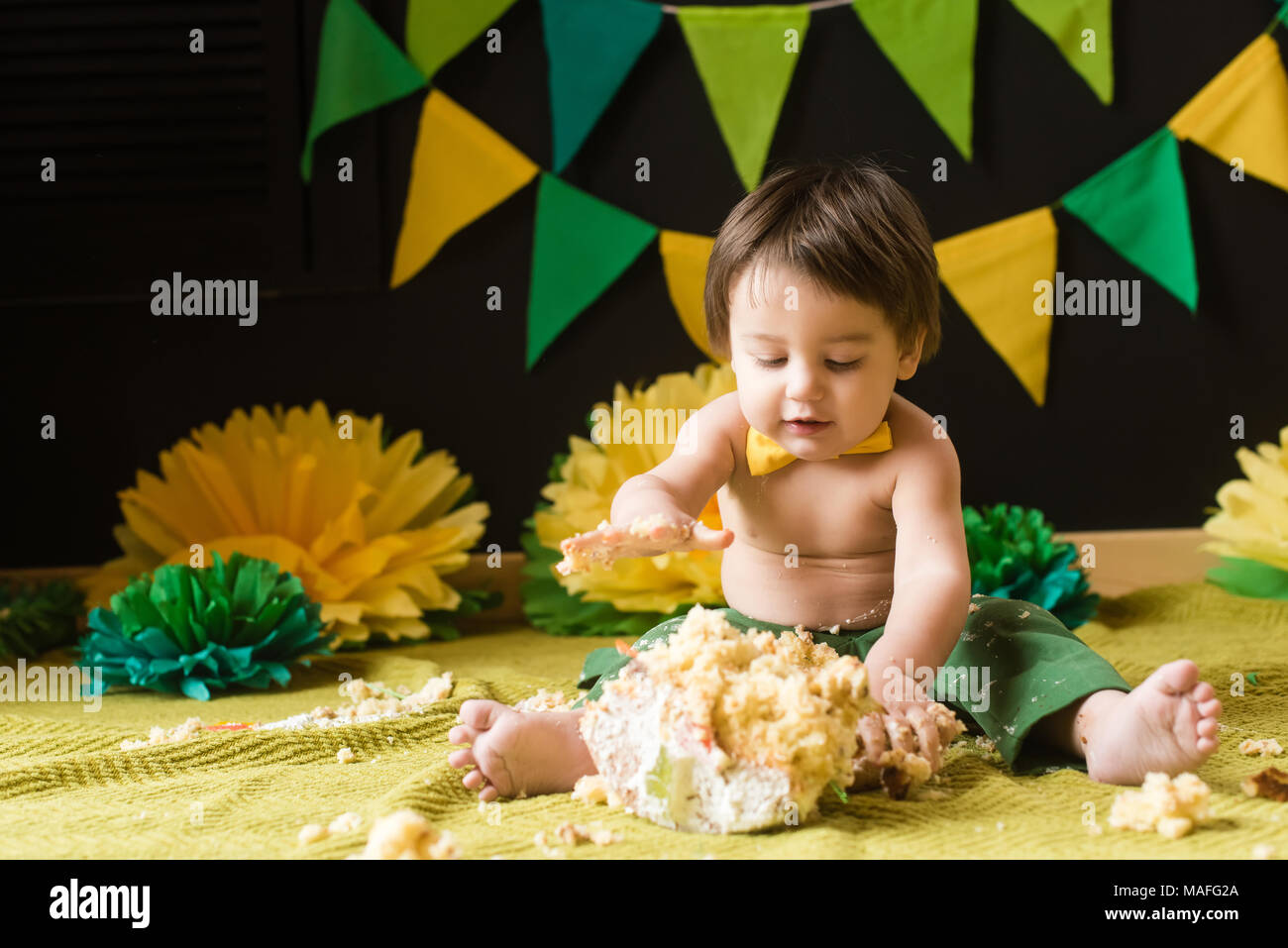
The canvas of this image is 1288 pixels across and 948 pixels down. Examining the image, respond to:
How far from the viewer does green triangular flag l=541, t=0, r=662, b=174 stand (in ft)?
5.91

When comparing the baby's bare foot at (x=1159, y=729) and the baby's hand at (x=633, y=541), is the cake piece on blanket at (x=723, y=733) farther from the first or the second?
the baby's bare foot at (x=1159, y=729)

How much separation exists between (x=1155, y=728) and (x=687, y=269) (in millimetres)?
1159

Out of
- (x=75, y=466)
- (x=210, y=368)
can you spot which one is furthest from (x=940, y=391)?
(x=75, y=466)

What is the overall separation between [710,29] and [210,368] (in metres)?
0.94

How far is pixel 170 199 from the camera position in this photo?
6.01 ft

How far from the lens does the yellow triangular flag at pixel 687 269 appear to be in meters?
1.84

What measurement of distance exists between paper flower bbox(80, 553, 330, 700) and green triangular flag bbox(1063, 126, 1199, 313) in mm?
1288

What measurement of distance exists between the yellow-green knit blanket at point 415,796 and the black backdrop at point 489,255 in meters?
0.61

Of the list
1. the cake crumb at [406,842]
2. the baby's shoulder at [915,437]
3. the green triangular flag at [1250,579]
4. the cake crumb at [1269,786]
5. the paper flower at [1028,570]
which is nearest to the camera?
the cake crumb at [406,842]

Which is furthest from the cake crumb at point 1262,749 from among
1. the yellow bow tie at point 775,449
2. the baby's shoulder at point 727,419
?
the baby's shoulder at point 727,419

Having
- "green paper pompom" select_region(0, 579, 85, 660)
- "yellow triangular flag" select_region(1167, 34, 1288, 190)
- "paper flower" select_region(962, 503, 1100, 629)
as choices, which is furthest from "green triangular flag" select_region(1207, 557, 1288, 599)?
"green paper pompom" select_region(0, 579, 85, 660)

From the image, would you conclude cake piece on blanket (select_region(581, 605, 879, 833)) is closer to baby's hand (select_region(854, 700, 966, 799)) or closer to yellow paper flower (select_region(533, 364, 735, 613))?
baby's hand (select_region(854, 700, 966, 799))

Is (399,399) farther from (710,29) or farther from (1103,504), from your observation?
(1103,504)

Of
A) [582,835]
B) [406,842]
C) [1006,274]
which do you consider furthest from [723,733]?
[1006,274]
